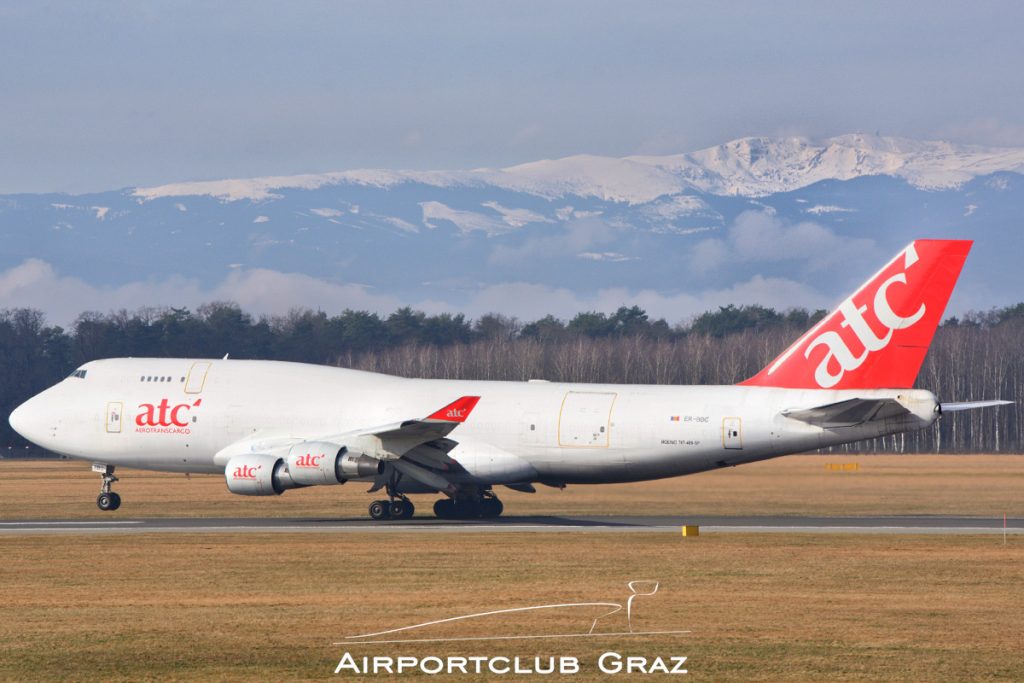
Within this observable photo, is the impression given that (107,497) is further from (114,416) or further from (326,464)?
(326,464)

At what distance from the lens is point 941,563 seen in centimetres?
3095

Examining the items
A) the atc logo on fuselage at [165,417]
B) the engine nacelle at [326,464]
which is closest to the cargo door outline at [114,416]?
the atc logo on fuselage at [165,417]

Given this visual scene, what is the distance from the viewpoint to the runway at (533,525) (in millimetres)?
39062

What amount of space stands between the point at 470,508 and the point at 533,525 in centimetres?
381

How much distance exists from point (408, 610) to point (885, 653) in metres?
7.82

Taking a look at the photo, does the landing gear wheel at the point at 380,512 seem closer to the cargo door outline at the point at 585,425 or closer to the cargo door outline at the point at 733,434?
the cargo door outline at the point at 585,425

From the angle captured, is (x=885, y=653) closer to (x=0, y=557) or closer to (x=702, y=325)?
(x=0, y=557)

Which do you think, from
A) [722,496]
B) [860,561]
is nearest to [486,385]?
[722,496]

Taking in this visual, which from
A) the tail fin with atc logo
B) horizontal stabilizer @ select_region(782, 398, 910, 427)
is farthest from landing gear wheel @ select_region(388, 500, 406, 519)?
the tail fin with atc logo

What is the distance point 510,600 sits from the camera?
2498 cm

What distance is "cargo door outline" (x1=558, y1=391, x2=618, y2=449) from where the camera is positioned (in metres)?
42.5

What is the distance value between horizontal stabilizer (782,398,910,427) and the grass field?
13.3ft
